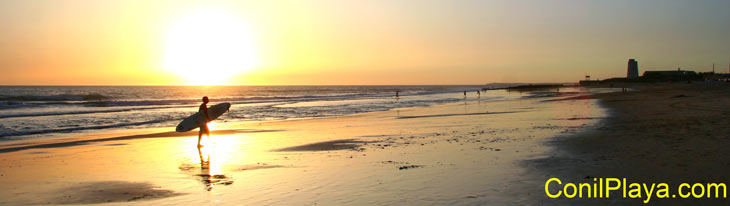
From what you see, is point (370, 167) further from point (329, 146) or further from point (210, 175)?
point (329, 146)

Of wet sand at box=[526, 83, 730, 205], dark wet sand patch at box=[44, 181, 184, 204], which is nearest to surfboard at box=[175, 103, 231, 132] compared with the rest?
dark wet sand patch at box=[44, 181, 184, 204]

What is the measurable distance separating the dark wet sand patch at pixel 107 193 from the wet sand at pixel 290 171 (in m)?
0.02

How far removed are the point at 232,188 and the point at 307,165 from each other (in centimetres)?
265

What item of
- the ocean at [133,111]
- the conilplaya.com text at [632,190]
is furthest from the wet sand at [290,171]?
the ocean at [133,111]

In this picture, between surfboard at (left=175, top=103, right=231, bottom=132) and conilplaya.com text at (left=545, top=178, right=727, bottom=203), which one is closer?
conilplaya.com text at (left=545, top=178, right=727, bottom=203)

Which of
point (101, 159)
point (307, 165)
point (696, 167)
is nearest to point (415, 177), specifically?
point (307, 165)

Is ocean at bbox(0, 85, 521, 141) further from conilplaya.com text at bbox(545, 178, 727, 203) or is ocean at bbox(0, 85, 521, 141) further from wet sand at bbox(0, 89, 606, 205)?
conilplaya.com text at bbox(545, 178, 727, 203)

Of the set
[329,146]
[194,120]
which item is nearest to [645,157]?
[329,146]

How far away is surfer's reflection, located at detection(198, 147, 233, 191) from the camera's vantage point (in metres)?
9.26

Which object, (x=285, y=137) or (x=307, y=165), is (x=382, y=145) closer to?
(x=307, y=165)

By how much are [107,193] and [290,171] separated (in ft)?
11.4

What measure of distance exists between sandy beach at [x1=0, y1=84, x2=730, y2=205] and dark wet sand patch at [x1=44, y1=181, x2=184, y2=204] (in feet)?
0.08

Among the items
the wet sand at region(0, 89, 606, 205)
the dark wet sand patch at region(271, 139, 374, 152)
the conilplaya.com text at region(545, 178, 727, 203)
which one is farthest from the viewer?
the dark wet sand patch at region(271, 139, 374, 152)

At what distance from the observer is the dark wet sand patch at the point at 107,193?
821 cm
